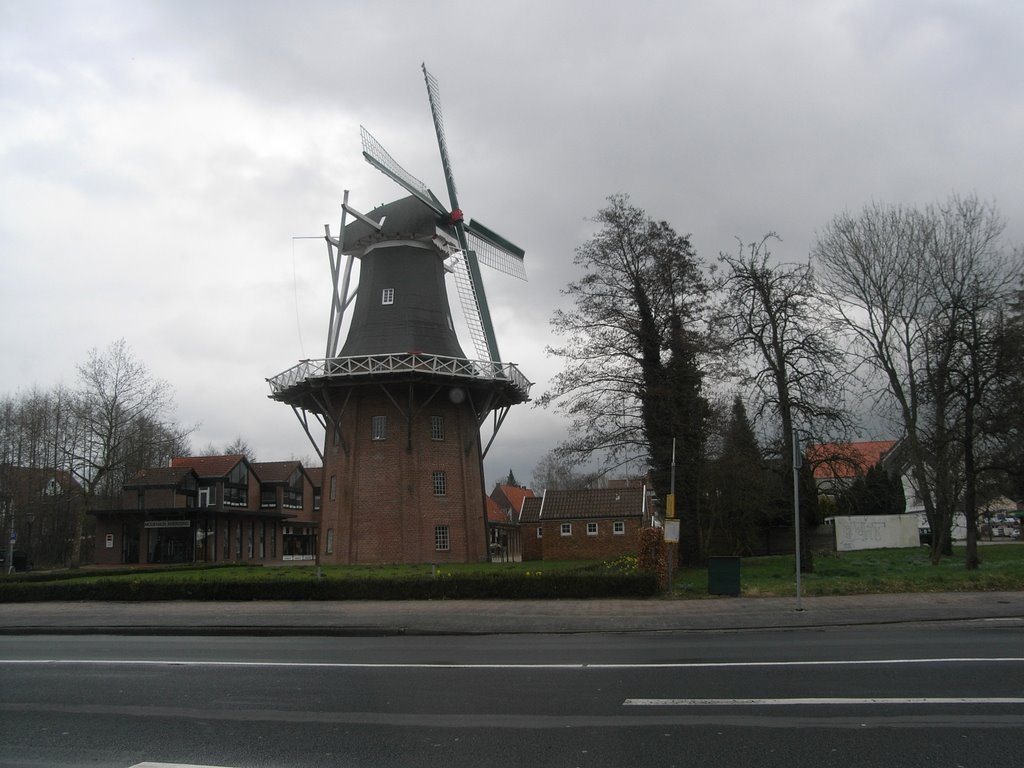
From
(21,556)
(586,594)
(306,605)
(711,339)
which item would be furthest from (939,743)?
(21,556)

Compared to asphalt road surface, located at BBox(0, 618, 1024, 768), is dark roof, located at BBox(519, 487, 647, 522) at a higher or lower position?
higher

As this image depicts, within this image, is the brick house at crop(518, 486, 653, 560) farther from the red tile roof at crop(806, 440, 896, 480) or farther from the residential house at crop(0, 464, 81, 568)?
the residential house at crop(0, 464, 81, 568)

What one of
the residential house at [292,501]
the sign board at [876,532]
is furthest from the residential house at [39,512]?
the sign board at [876,532]

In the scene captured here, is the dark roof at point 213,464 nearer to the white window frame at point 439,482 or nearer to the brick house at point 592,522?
the brick house at point 592,522

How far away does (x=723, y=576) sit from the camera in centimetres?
2062

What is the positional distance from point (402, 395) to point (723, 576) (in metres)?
21.3

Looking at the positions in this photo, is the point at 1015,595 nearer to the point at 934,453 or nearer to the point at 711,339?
the point at 934,453

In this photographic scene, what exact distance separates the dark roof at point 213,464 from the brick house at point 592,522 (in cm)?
2670

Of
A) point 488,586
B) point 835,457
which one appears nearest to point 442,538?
point 488,586

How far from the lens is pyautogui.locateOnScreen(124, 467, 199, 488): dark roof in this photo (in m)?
55.3

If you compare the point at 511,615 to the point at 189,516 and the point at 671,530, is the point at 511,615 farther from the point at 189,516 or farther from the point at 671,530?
the point at 189,516


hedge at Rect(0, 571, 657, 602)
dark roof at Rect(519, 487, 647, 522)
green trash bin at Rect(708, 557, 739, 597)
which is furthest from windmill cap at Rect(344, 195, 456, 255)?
green trash bin at Rect(708, 557, 739, 597)

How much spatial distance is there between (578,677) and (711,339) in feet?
73.3

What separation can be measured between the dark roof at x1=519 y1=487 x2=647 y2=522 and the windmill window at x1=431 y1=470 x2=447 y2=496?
8.97 meters
